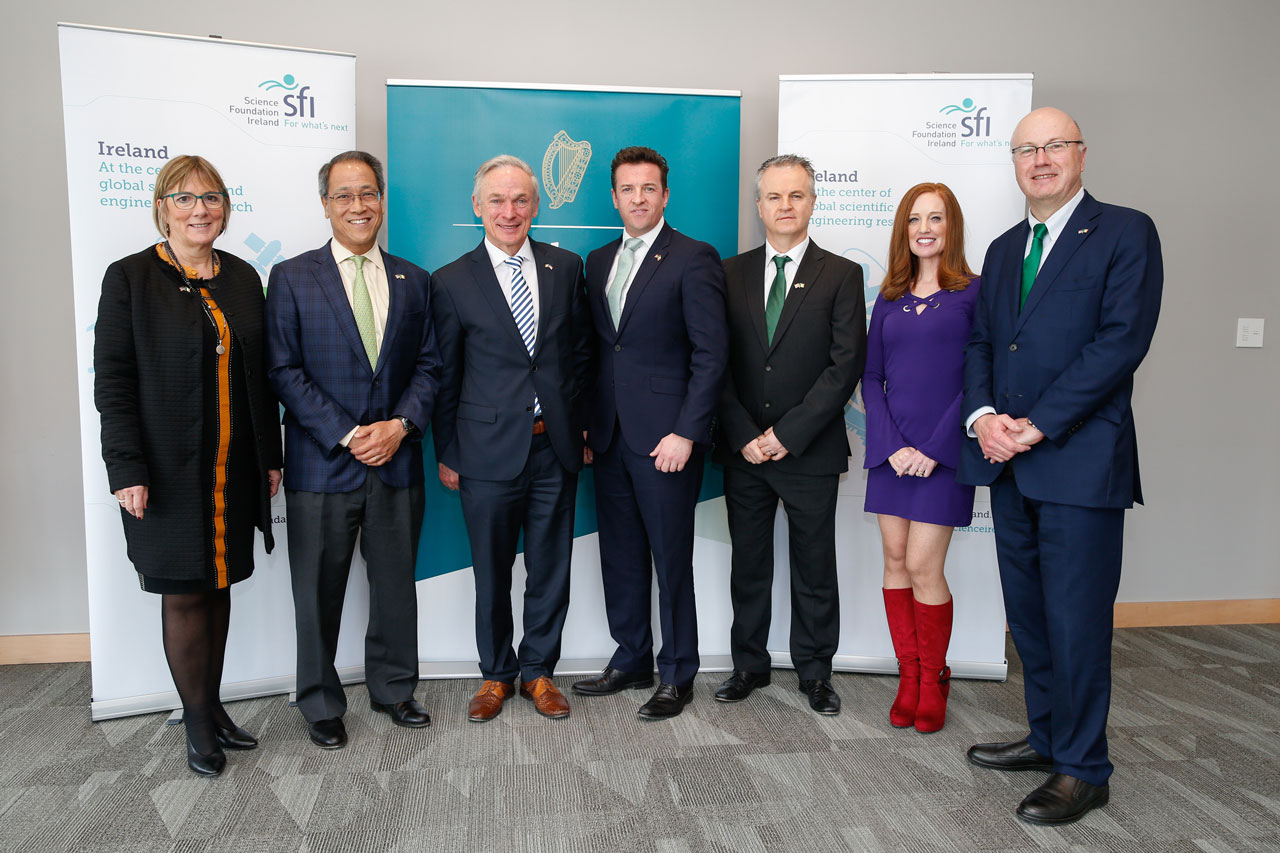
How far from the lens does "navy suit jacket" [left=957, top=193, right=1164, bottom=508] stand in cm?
217

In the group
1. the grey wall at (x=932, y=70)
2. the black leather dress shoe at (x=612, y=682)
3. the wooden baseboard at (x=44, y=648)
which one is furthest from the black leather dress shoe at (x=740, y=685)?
the wooden baseboard at (x=44, y=648)

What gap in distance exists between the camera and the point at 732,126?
3297 mm

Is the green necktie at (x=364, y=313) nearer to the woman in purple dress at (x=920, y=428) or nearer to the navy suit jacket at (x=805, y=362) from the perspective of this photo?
the navy suit jacket at (x=805, y=362)

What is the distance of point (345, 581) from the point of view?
2777mm

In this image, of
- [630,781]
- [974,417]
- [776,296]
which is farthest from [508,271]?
[630,781]

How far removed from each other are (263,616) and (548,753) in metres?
1.30

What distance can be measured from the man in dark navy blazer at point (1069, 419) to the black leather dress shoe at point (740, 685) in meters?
1.06

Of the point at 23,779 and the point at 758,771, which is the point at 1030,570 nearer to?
the point at 758,771

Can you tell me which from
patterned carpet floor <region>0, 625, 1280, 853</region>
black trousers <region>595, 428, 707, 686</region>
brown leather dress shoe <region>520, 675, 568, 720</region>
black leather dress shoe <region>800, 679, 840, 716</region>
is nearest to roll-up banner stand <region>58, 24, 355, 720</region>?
patterned carpet floor <region>0, 625, 1280, 853</region>

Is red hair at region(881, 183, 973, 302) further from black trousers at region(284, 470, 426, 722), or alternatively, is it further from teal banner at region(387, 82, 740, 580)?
black trousers at region(284, 470, 426, 722)

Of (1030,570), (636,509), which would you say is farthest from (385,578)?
(1030,570)

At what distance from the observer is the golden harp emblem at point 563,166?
3240 millimetres

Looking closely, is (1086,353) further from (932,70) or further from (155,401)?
(155,401)

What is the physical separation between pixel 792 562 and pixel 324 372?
183cm
